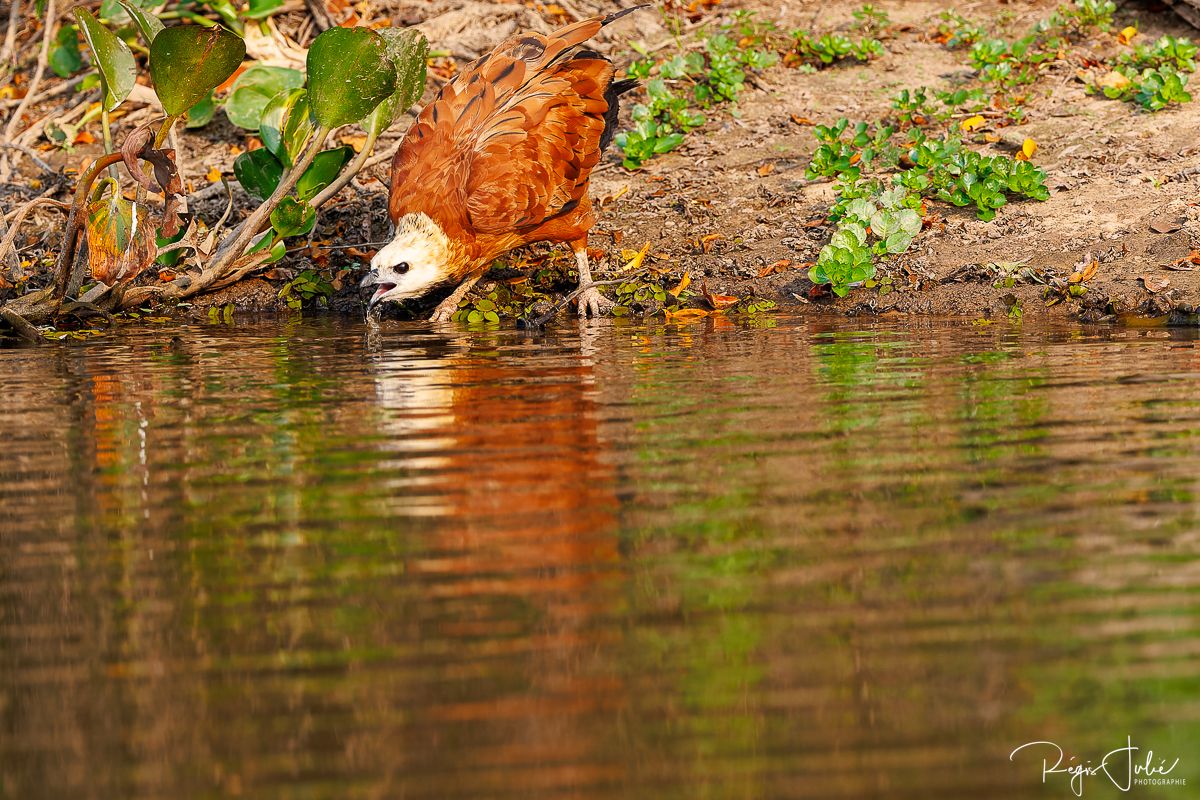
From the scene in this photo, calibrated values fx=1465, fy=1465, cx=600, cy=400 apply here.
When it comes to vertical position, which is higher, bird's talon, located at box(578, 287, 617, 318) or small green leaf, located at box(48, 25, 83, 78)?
small green leaf, located at box(48, 25, 83, 78)

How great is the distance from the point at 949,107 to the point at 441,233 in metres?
4.12

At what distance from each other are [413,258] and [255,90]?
2.93 m

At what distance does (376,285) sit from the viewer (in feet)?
27.8

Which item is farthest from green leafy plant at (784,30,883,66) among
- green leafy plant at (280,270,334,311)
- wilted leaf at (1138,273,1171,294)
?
green leafy plant at (280,270,334,311)

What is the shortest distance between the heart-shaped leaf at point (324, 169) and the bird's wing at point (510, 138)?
0.48 m

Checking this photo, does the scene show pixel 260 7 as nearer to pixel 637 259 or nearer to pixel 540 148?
pixel 540 148

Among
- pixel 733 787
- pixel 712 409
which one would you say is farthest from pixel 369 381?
pixel 733 787

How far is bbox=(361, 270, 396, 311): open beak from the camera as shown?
8.41 metres

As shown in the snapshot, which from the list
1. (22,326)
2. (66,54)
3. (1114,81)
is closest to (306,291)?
(22,326)

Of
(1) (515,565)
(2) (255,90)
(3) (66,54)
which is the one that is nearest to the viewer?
(1) (515,565)

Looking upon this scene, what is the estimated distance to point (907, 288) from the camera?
346 inches

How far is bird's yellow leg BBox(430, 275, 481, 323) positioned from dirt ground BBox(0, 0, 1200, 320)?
0.79 meters

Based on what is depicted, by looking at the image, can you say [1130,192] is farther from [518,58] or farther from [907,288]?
[518,58]

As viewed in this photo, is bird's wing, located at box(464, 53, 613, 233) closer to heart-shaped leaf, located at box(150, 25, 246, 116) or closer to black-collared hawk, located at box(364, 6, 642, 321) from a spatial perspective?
black-collared hawk, located at box(364, 6, 642, 321)
